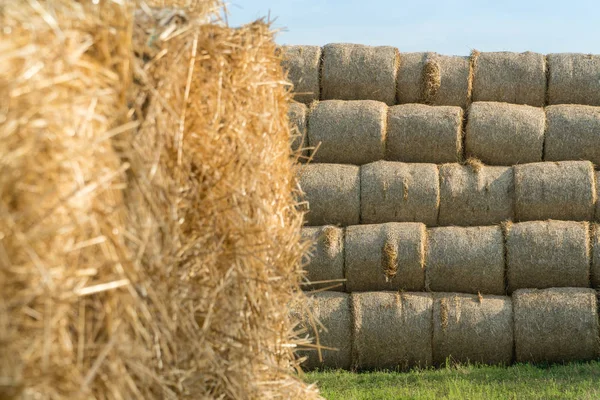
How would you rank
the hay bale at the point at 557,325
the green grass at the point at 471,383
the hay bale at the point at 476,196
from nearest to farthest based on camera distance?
the green grass at the point at 471,383
the hay bale at the point at 557,325
the hay bale at the point at 476,196

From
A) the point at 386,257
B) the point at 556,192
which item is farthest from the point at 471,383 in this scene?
the point at 556,192

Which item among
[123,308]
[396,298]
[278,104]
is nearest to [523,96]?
[396,298]

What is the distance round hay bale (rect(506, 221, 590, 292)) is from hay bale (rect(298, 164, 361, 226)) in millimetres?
1518

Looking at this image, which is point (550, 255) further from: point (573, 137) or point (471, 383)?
point (471, 383)

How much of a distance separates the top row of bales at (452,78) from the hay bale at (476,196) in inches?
36.4

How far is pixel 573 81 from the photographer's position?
9.09 metres

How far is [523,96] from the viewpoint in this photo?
9109 millimetres

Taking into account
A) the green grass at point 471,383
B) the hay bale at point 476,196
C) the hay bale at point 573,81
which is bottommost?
the green grass at point 471,383

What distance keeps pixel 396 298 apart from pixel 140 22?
539 centimetres

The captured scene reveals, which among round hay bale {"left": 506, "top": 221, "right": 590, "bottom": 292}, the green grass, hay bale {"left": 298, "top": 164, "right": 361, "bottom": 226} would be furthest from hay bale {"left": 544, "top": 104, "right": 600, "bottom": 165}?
the green grass

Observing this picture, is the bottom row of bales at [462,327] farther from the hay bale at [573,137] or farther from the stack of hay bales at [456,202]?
the hay bale at [573,137]

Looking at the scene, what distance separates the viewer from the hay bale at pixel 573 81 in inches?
356

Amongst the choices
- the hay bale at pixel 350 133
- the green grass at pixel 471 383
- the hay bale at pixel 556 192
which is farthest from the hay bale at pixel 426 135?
the green grass at pixel 471 383

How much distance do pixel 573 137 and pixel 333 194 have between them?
2503 millimetres
